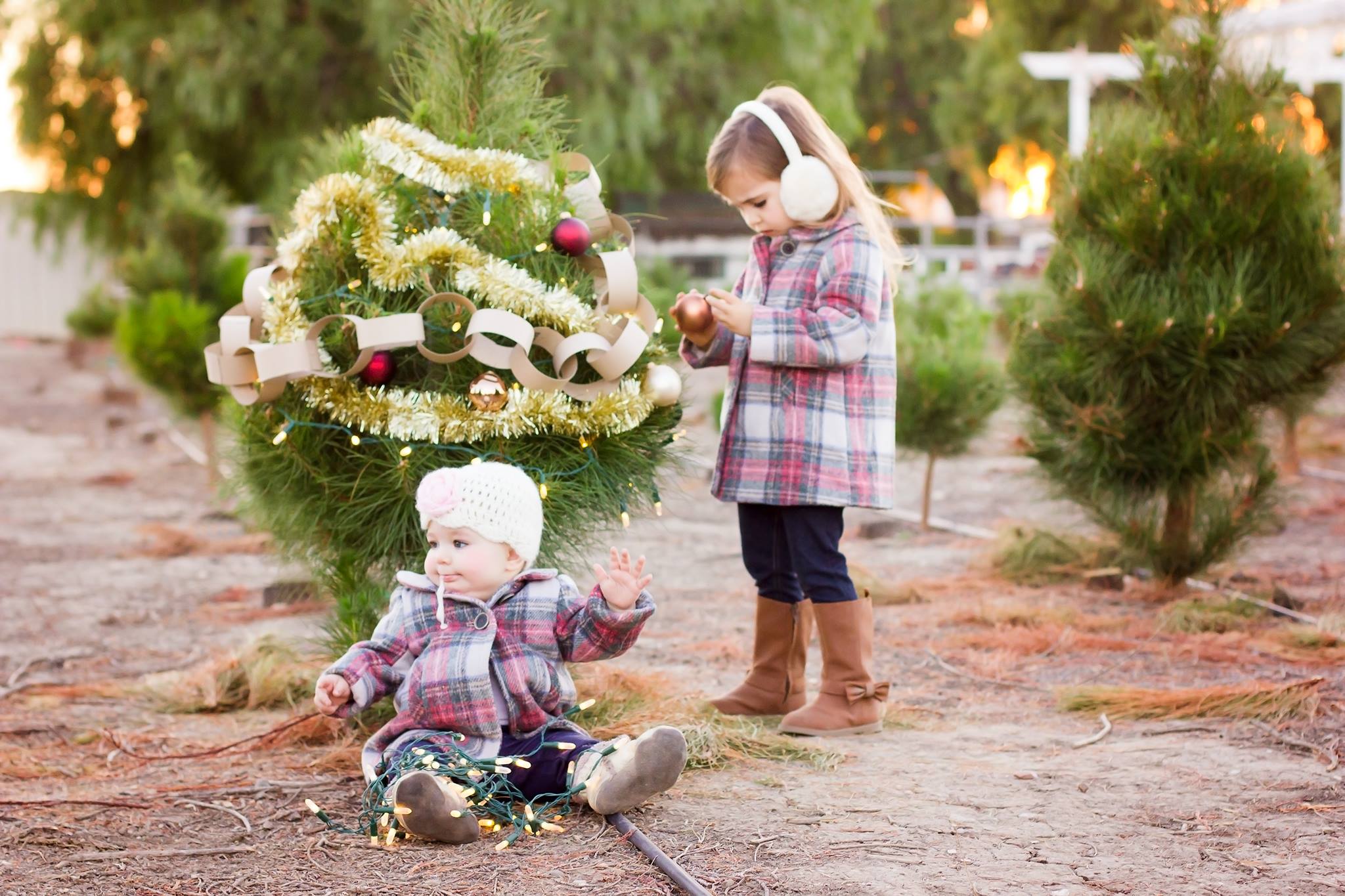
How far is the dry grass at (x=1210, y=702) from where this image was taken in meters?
3.86

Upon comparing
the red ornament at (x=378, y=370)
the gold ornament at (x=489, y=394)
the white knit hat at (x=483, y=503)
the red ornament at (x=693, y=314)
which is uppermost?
the red ornament at (x=693, y=314)

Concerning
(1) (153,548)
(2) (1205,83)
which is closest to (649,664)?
(2) (1205,83)

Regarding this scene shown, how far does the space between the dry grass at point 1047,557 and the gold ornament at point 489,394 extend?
3455mm

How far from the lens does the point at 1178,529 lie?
5785mm

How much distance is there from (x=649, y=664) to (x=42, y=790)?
1.93m

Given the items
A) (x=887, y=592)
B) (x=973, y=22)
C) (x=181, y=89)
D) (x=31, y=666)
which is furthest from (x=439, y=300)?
(x=973, y=22)

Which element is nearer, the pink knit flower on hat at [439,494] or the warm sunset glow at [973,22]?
the pink knit flower on hat at [439,494]

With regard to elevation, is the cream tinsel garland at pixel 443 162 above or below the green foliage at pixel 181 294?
above

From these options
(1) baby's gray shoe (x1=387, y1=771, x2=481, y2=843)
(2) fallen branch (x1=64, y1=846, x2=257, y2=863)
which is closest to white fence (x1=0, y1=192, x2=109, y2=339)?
(2) fallen branch (x1=64, y1=846, x2=257, y2=863)

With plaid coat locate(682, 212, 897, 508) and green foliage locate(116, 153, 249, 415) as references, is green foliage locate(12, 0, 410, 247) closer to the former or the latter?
green foliage locate(116, 153, 249, 415)

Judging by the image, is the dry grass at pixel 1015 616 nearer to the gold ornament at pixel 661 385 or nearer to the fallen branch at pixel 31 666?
the gold ornament at pixel 661 385

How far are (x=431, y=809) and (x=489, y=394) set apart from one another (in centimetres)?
104

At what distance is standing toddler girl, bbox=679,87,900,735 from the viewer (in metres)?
3.70

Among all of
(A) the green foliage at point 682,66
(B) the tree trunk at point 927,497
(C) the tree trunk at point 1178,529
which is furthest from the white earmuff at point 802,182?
(A) the green foliage at point 682,66
